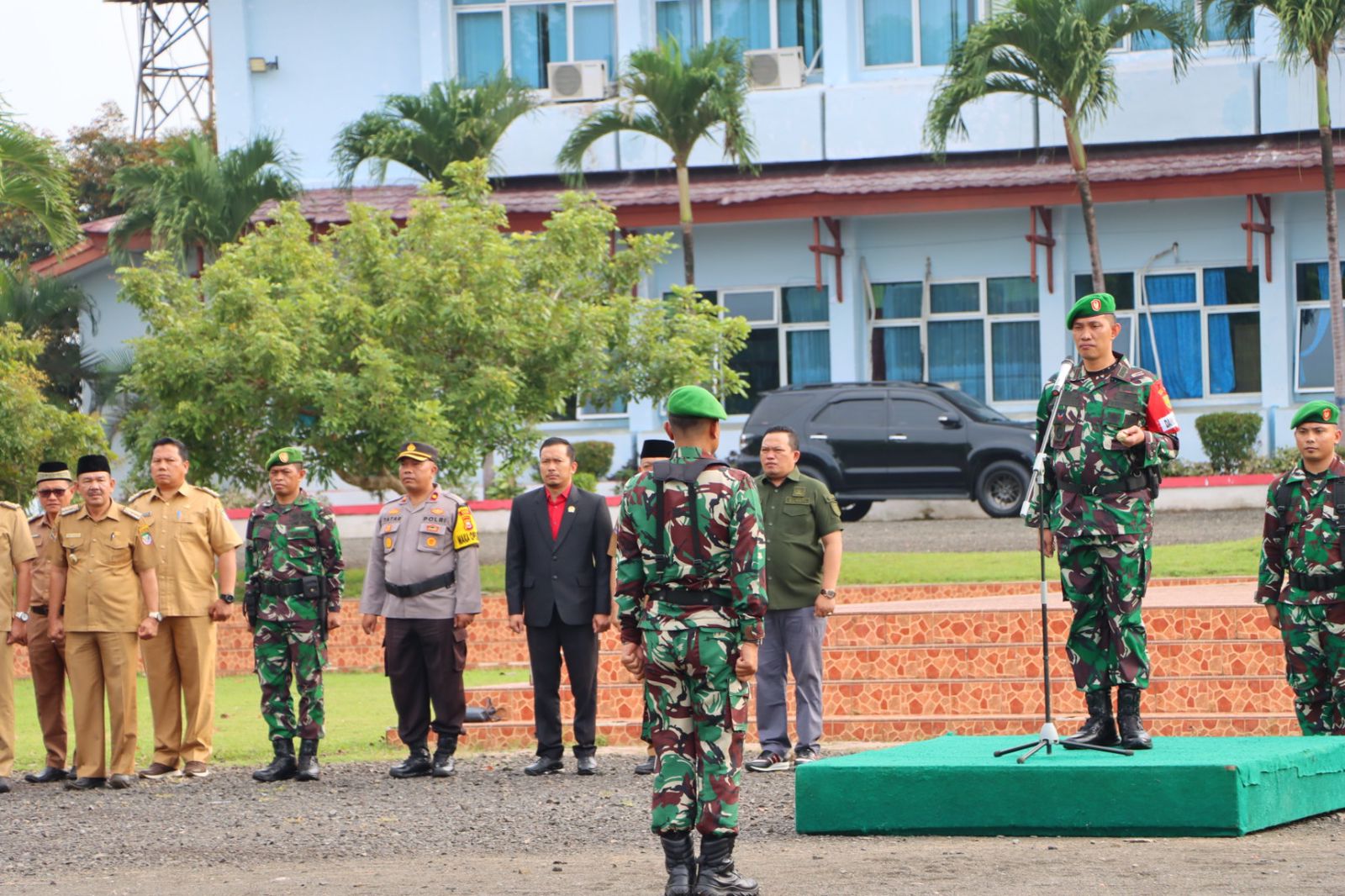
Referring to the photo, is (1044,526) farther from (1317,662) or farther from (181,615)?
(181,615)

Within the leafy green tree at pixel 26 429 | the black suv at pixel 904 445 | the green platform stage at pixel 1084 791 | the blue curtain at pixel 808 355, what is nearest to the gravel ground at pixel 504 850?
the green platform stage at pixel 1084 791

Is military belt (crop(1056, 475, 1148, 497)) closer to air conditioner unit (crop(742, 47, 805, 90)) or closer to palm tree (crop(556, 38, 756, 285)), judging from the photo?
palm tree (crop(556, 38, 756, 285))

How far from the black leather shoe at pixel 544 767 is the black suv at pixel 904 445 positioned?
12.7 metres

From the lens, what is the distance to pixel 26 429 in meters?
17.9

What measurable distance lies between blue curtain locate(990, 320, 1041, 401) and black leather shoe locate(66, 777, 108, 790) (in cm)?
2059

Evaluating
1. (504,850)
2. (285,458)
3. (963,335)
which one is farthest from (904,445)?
(504,850)

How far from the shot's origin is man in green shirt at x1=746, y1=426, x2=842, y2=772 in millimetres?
11289

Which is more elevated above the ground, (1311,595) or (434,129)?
(434,129)

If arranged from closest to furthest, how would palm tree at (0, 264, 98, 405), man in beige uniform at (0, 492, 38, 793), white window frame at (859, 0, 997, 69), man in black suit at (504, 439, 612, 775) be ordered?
1. man in black suit at (504, 439, 612, 775)
2. man in beige uniform at (0, 492, 38, 793)
3. palm tree at (0, 264, 98, 405)
4. white window frame at (859, 0, 997, 69)

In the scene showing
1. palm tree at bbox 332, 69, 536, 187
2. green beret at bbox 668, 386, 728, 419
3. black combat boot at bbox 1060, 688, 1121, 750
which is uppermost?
palm tree at bbox 332, 69, 536, 187

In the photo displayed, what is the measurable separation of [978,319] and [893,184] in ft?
9.53

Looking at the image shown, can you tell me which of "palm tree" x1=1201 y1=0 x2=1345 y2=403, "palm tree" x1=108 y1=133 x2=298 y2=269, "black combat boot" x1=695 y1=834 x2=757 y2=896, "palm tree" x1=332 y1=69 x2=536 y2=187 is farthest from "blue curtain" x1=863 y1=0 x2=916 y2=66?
"black combat boot" x1=695 y1=834 x2=757 y2=896

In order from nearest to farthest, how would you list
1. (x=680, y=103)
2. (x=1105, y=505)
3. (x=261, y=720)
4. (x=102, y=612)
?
(x=1105, y=505) → (x=102, y=612) → (x=261, y=720) → (x=680, y=103)

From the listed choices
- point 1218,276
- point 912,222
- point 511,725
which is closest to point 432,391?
point 511,725
